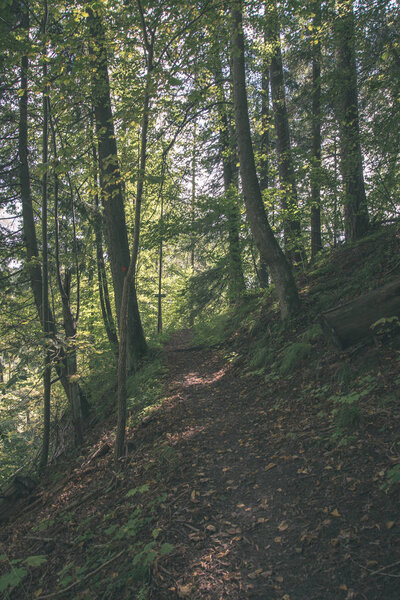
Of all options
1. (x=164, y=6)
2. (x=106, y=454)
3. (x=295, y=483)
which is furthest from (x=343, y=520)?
(x=164, y=6)

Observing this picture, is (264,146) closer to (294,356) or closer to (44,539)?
(294,356)

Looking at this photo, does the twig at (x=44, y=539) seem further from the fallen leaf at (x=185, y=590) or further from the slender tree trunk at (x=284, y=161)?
the slender tree trunk at (x=284, y=161)

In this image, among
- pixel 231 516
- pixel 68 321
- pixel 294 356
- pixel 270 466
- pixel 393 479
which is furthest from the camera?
pixel 68 321

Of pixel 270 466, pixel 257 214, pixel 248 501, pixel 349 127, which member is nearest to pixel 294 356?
pixel 270 466

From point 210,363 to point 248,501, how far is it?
5999 mm

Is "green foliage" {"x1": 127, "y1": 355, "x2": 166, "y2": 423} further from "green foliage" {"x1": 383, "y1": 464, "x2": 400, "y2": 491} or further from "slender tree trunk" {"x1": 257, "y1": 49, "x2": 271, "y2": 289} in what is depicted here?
"slender tree trunk" {"x1": 257, "y1": 49, "x2": 271, "y2": 289}

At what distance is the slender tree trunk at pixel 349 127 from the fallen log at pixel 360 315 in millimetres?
3537

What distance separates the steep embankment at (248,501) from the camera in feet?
8.48

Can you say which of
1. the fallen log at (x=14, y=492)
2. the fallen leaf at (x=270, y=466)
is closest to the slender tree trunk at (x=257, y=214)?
the fallen leaf at (x=270, y=466)

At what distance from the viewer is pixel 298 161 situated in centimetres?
940

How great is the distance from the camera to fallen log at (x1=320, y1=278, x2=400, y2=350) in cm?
502

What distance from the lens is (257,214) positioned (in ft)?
24.8

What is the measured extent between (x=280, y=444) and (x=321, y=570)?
1.89 m

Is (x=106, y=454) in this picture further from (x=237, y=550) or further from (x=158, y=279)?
(x=158, y=279)
